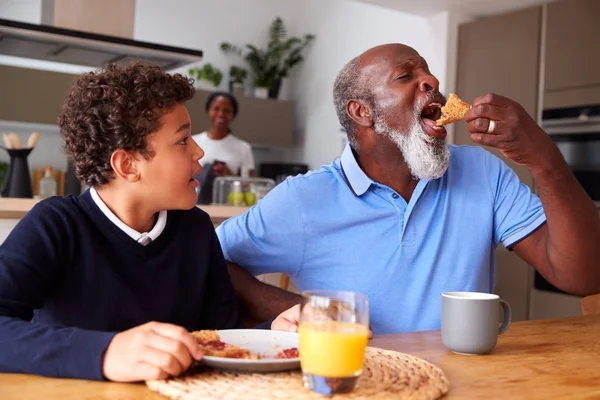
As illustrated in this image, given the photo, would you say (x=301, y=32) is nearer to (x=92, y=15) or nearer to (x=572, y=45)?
(x=92, y=15)

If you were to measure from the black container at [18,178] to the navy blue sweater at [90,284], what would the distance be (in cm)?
224

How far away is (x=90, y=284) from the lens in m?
1.14

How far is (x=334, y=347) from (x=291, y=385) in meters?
0.10

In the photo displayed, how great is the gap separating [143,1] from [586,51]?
3.92m

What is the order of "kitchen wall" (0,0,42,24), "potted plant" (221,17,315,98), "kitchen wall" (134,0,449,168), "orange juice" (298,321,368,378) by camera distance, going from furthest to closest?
"potted plant" (221,17,315,98)
"kitchen wall" (134,0,449,168)
"kitchen wall" (0,0,42,24)
"orange juice" (298,321,368,378)

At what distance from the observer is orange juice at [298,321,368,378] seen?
2.45 ft

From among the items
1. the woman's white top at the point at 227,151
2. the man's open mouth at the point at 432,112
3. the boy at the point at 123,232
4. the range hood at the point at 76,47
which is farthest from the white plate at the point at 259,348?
the woman's white top at the point at 227,151

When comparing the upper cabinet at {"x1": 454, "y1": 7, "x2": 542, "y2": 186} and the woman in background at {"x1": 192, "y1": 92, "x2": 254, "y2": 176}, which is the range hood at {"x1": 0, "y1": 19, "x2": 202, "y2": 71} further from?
the upper cabinet at {"x1": 454, "y1": 7, "x2": 542, "y2": 186}

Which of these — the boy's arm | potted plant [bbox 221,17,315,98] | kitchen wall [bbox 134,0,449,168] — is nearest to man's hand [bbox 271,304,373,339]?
the boy's arm

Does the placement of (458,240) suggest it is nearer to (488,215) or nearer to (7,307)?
(488,215)

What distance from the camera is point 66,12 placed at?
378 centimetres

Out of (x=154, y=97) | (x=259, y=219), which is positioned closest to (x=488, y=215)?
(x=259, y=219)

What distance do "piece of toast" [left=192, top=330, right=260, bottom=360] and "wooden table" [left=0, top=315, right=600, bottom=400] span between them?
10 centimetres

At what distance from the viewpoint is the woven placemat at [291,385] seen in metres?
0.77
